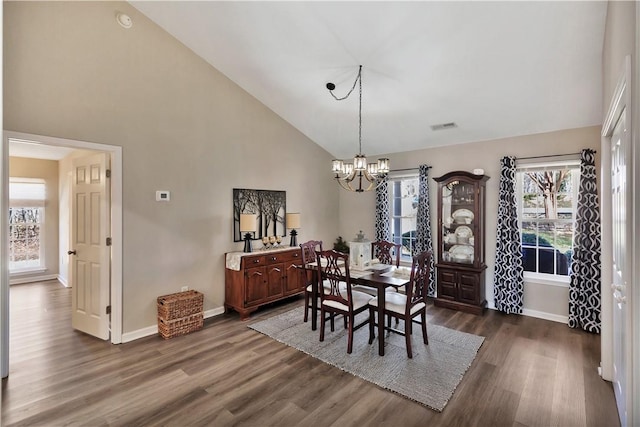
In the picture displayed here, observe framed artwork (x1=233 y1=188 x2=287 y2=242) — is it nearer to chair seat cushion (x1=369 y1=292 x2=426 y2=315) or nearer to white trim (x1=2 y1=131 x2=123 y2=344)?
white trim (x1=2 y1=131 x2=123 y2=344)

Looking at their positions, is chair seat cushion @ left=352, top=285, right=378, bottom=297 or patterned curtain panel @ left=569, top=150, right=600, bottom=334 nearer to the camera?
patterned curtain panel @ left=569, top=150, right=600, bottom=334

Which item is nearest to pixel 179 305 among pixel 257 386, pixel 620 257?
pixel 257 386

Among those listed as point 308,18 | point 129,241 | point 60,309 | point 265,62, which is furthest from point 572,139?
point 60,309

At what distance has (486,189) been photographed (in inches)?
194

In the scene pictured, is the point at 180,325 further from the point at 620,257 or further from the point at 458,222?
the point at 620,257

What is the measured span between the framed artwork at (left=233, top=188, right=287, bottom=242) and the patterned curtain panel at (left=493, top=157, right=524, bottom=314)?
127 inches

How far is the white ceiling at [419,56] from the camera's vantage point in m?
3.09

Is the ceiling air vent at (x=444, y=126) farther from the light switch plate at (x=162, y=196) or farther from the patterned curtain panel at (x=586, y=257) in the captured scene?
the light switch plate at (x=162, y=196)

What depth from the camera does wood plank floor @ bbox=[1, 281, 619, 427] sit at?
258 cm

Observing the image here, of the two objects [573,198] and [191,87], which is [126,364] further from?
[573,198]

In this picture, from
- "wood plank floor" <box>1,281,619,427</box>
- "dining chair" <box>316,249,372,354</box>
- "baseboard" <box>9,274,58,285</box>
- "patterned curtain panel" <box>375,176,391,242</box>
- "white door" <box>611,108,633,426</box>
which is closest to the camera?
"white door" <box>611,108,633,426</box>

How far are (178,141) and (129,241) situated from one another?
4.38 feet

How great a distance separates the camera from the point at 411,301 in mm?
3402

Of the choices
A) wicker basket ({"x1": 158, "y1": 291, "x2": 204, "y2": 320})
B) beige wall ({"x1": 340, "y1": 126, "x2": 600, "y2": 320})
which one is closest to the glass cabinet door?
beige wall ({"x1": 340, "y1": 126, "x2": 600, "y2": 320})
